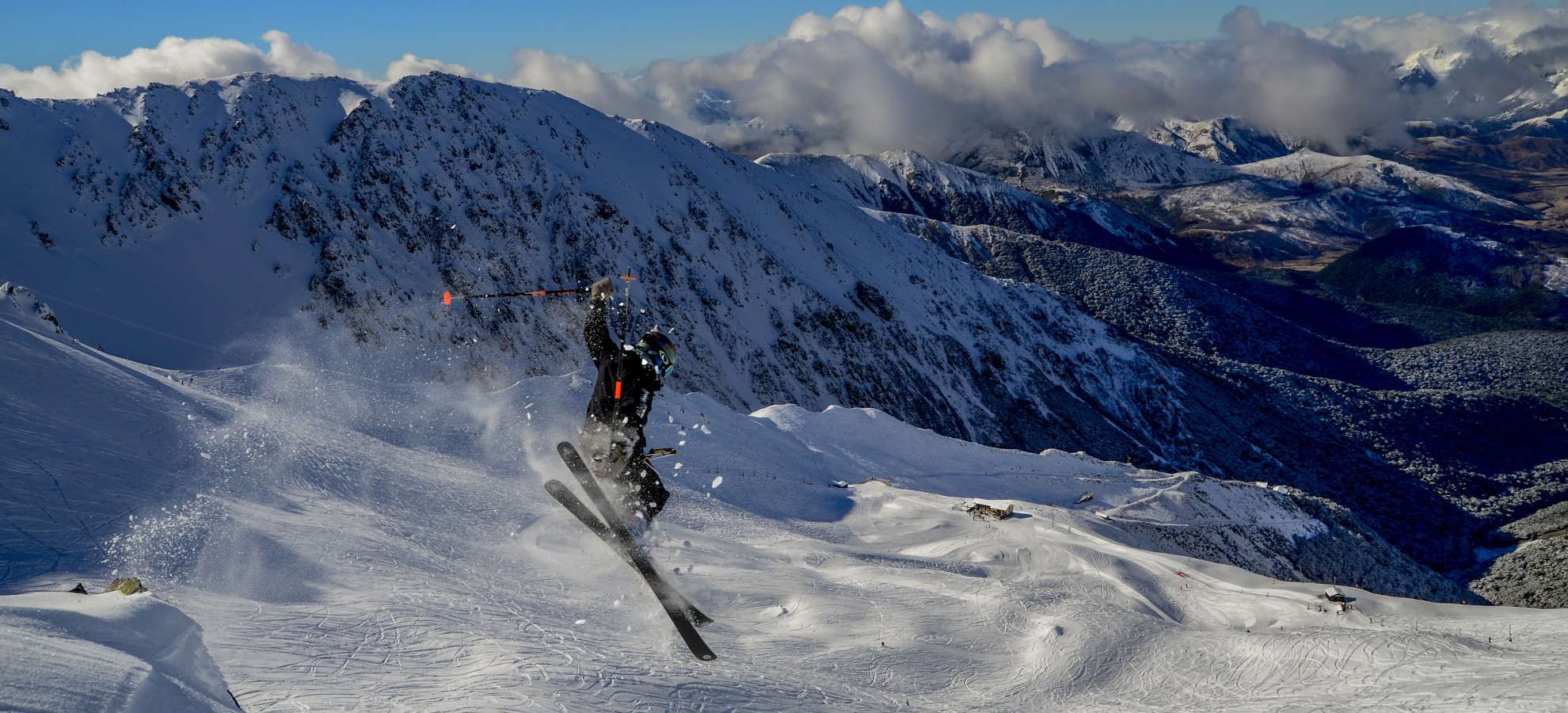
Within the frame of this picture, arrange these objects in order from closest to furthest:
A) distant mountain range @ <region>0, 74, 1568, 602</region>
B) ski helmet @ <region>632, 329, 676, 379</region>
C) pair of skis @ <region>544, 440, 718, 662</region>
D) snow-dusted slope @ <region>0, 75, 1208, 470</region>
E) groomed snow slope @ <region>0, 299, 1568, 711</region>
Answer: groomed snow slope @ <region>0, 299, 1568, 711</region> < ski helmet @ <region>632, 329, 676, 379</region> < pair of skis @ <region>544, 440, 718, 662</region> < snow-dusted slope @ <region>0, 75, 1208, 470</region> < distant mountain range @ <region>0, 74, 1568, 602</region>

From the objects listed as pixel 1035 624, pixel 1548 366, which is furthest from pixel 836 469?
pixel 1548 366

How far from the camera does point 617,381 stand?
496 inches

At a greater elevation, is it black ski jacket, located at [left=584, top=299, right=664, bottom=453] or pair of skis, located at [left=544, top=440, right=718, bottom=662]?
black ski jacket, located at [left=584, top=299, right=664, bottom=453]

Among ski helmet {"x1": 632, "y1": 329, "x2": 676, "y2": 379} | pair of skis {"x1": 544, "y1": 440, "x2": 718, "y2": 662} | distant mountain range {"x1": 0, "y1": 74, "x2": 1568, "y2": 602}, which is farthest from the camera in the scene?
distant mountain range {"x1": 0, "y1": 74, "x2": 1568, "y2": 602}

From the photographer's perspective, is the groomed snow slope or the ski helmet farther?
the ski helmet

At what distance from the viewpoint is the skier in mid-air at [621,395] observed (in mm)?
12555

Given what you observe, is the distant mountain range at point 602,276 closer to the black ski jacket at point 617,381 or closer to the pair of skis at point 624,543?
the pair of skis at point 624,543

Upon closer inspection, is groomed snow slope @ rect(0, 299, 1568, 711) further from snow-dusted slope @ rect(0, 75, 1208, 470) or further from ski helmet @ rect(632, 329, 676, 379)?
snow-dusted slope @ rect(0, 75, 1208, 470)

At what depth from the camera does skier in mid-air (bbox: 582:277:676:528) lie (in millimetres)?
12555

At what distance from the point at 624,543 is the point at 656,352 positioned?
5.71 metres

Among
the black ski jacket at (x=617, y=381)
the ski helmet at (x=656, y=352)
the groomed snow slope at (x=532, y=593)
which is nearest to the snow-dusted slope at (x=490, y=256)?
the groomed snow slope at (x=532, y=593)

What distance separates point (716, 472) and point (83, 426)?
19021 mm

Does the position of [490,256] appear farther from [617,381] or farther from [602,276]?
[617,381]

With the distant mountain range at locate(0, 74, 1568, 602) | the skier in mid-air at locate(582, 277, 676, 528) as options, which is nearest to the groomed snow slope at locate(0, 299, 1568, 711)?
the skier in mid-air at locate(582, 277, 676, 528)
